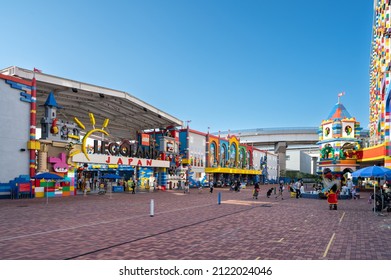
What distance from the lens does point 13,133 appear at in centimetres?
2514

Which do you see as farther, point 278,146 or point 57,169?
point 278,146

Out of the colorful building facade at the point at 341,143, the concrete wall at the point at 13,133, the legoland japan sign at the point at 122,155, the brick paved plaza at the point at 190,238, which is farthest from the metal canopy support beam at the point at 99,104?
the colorful building facade at the point at 341,143

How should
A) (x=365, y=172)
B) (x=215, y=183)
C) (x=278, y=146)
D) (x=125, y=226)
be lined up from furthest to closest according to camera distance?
1. (x=278, y=146)
2. (x=215, y=183)
3. (x=365, y=172)
4. (x=125, y=226)

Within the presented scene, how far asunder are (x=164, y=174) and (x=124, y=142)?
928 centimetres

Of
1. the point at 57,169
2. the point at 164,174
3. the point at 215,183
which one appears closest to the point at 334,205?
the point at 57,169

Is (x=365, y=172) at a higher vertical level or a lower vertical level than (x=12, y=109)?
lower

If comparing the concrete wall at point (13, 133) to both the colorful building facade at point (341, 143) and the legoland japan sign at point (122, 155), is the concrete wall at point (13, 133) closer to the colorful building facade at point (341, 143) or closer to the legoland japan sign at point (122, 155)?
the legoland japan sign at point (122, 155)

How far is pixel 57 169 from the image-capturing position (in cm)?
2866

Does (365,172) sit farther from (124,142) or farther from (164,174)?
(164,174)

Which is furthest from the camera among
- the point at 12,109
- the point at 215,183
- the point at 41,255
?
the point at 215,183

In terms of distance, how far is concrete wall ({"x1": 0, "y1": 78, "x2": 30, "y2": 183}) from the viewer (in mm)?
24469

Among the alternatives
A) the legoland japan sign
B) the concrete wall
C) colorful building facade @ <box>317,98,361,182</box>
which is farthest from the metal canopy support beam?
colorful building facade @ <box>317,98,361,182</box>

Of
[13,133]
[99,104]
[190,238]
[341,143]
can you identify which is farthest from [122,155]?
[341,143]

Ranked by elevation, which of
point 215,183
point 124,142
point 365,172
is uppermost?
point 124,142
